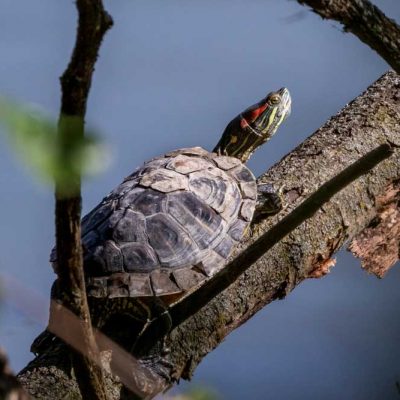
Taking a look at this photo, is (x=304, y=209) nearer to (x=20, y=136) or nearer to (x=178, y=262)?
(x=20, y=136)

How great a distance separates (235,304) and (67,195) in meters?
1.00

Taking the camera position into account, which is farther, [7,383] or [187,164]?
[187,164]


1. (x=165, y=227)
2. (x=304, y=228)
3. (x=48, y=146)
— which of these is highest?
(x=48, y=146)

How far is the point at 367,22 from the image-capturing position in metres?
0.95

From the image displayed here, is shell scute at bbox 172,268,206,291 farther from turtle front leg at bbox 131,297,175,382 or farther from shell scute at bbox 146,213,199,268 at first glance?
turtle front leg at bbox 131,297,175,382

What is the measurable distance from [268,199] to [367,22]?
1.12 metres

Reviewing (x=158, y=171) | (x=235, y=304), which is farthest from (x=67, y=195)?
(x=158, y=171)

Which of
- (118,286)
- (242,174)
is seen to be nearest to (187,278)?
(118,286)

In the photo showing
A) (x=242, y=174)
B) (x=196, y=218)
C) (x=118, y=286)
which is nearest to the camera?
(x=118, y=286)

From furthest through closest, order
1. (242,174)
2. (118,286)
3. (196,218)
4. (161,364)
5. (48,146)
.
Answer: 1. (242,174)
2. (196,218)
3. (118,286)
4. (161,364)
5. (48,146)

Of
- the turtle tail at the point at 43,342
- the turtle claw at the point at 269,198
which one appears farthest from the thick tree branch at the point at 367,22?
the turtle claw at the point at 269,198

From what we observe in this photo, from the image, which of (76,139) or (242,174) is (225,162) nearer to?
(242,174)

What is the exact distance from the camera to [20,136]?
0.49 metres

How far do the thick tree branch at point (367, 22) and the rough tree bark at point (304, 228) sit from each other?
0.83 meters
